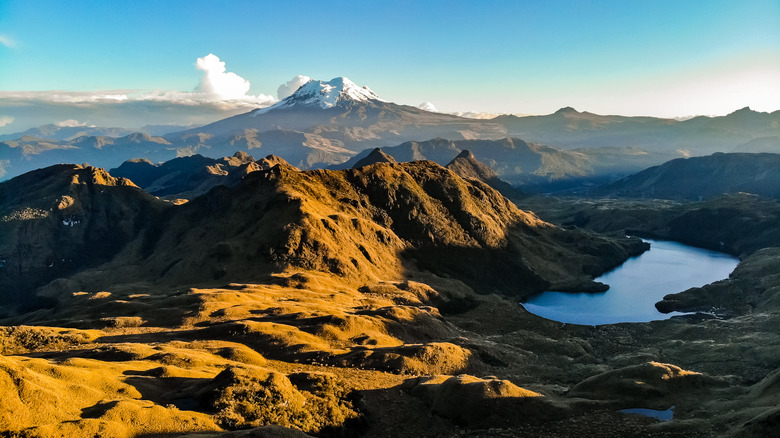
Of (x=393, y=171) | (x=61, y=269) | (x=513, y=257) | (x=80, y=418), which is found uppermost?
(x=393, y=171)

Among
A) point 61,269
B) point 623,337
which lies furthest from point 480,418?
point 61,269

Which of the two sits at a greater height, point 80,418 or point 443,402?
point 80,418

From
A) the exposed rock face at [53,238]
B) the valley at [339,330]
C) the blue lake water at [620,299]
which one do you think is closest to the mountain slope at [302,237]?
the exposed rock face at [53,238]

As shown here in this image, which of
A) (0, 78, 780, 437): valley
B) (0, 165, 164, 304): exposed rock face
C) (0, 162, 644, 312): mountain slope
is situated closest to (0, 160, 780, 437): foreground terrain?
(0, 78, 780, 437): valley

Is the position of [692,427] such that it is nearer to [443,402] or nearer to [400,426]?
[443,402]

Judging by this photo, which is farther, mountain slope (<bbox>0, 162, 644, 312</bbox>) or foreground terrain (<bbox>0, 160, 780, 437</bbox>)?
mountain slope (<bbox>0, 162, 644, 312</bbox>)

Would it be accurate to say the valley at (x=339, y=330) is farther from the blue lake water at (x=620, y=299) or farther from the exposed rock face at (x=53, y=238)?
the blue lake water at (x=620, y=299)

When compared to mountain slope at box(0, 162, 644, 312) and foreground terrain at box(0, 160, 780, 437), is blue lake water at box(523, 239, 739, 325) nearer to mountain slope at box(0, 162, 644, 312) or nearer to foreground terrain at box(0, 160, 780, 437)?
foreground terrain at box(0, 160, 780, 437)

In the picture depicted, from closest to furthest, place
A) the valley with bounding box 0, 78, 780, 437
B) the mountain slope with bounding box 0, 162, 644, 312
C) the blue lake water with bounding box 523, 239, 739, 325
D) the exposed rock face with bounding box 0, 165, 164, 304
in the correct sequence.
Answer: the valley with bounding box 0, 78, 780, 437
the mountain slope with bounding box 0, 162, 644, 312
the blue lake water with bounding box 523, 239, 739, 325
the exposed rock face with bounding box 0, 165, 164, 304
